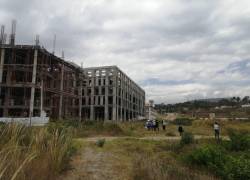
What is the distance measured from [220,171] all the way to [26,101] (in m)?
39.4

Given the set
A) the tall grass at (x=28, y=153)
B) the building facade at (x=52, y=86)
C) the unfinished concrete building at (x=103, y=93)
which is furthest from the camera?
the unfinished concrete building at (x=103, y=93)

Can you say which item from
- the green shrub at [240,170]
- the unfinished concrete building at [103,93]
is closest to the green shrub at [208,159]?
the green shrub at [240,170]

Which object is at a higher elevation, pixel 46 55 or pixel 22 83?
pixel 46 55

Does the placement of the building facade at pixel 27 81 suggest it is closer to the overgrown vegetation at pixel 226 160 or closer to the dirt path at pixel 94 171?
the overgrown vegetation at pixel 226 160

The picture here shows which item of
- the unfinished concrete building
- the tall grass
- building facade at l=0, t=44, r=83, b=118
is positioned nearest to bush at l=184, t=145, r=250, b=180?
the tall grass

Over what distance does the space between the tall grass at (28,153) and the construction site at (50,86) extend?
3807 cm

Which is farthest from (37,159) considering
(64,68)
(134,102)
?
(134,102)

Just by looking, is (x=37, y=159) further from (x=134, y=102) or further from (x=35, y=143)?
(x=134, y=102)

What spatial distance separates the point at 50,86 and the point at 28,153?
154 ft

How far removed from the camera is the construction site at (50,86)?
43.2 m

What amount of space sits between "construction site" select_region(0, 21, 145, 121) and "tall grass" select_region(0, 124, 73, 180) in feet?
125

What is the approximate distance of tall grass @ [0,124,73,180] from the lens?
391 cm

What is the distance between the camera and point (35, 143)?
19.5ft

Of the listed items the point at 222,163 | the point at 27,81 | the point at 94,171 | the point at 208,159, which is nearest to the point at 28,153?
the point at 94,171
